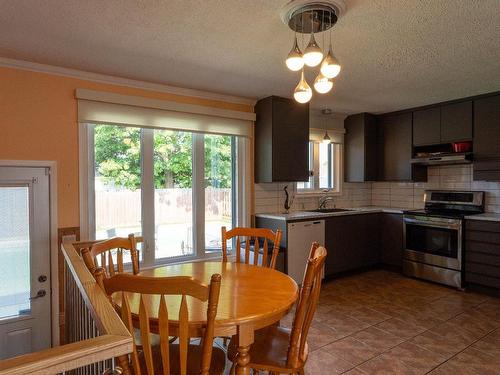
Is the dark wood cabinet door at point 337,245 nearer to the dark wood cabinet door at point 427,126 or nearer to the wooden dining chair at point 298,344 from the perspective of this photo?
the dark wood cabinet door at point 427,126

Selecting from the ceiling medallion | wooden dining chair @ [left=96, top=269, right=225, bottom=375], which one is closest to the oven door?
the ceiling medallion

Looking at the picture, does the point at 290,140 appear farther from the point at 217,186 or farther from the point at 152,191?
the point at 152,191

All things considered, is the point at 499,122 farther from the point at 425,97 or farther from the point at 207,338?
the point at 207,338

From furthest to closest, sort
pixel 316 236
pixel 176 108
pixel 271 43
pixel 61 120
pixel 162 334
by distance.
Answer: pixel 316 236, pixel 176 108, pixel 61 120, pixel 271 43, pixel 162 334

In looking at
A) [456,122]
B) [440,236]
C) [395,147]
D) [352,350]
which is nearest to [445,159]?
[456,122]

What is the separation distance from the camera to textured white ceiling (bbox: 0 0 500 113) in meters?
1.98

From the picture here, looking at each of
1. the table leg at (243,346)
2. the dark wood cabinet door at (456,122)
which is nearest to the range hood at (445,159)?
the dark wood cabinet door at (456,122)

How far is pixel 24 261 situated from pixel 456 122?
16.5 feet

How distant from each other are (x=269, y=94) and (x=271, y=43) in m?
1.46

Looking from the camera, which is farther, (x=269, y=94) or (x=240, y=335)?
(x=269, y=94)

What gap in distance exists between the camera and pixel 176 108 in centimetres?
359

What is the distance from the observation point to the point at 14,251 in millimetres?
2836

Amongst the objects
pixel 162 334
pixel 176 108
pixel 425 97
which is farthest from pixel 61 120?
pixel 425 97

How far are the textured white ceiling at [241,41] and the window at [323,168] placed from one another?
157 centimetres
